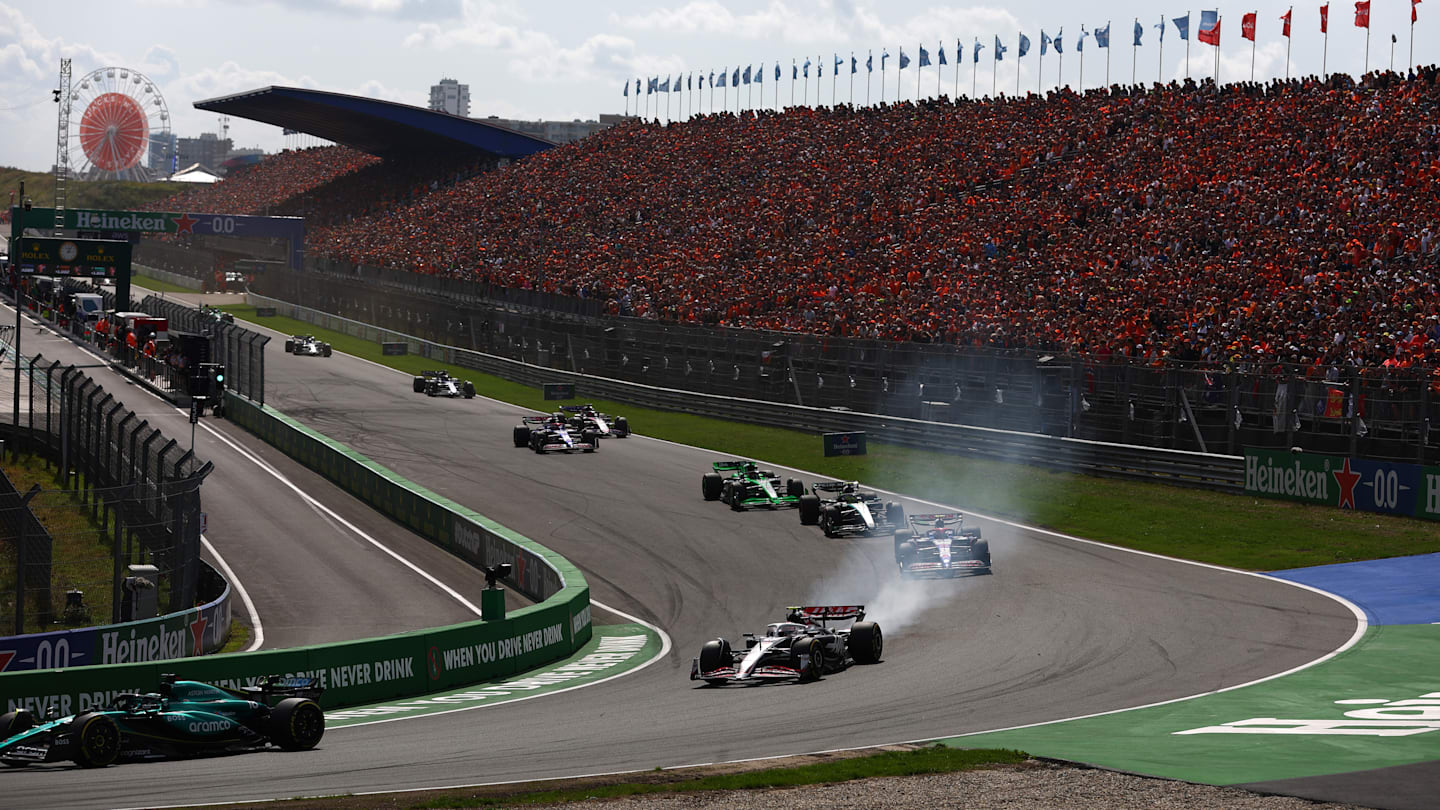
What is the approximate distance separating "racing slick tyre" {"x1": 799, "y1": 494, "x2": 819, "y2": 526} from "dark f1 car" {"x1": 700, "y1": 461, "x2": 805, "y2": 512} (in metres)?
1.38

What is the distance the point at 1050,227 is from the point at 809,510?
19.9 m

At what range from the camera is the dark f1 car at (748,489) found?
30.5 m

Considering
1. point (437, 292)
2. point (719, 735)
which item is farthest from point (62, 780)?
point (437, 292)

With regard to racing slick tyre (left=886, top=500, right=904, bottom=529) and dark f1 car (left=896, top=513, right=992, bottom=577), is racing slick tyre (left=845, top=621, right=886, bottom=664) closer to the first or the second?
dark f1 car (left=896, top=513, right=992, bottom=577)

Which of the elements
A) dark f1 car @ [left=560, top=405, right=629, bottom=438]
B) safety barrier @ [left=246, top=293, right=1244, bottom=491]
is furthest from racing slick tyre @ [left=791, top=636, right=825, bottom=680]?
dark f1 car @ [left=560, top=405, right=629, bottom=438]

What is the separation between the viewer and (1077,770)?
39.5 ft

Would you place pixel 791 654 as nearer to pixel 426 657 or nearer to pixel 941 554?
pixel 426 657

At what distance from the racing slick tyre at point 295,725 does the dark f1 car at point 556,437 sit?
82.2ft

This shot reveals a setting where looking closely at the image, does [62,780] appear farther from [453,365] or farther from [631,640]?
[453,365]

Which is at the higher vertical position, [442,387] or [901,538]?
[442,387]

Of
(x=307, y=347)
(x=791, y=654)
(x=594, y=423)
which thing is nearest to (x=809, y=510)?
(x=791, y=654)

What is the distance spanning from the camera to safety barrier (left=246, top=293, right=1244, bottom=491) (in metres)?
31.2

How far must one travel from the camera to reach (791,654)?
1748cm

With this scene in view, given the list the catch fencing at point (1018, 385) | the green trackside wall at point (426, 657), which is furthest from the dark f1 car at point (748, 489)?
the catch fencing at point (1018, 385)
